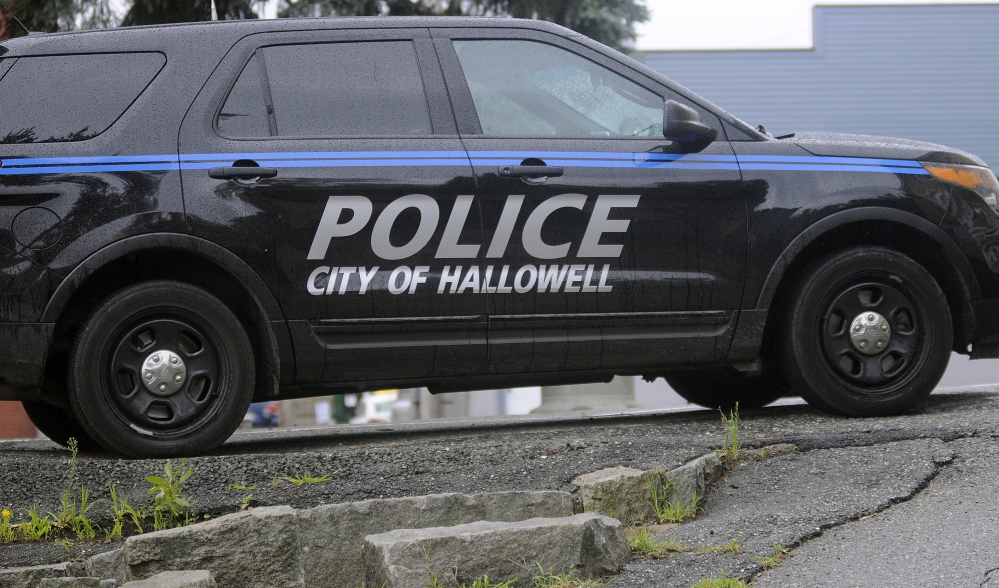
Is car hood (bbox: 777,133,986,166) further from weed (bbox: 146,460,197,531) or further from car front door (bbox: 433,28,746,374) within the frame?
weed (bbox: 146,460,197,531)

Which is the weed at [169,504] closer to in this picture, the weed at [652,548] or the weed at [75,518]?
the weed at [75,518]

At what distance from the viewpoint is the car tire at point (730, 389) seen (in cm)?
611

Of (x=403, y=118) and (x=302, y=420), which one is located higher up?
(x=403, y=118)

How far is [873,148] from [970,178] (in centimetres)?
49

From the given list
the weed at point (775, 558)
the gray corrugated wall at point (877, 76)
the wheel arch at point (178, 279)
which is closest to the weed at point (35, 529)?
the wheel arch at point (178, 279)

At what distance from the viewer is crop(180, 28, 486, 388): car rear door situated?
4.49 meters

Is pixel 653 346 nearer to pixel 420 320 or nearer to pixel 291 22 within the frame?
pixel 420 320

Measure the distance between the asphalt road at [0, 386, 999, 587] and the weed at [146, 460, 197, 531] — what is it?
0.08m

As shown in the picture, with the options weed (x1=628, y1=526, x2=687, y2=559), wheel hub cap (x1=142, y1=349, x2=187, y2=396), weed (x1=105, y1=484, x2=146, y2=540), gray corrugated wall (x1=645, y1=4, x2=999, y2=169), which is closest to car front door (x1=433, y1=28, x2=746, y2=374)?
wheel hub cap (x1=142, y1=349, x2=187, y2=396)

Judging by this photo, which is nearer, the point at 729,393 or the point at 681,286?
the point at 681,286

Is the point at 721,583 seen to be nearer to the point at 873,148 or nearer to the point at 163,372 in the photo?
the point at 163,372

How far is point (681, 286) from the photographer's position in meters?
4.91

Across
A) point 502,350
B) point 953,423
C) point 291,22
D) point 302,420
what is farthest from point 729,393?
point 302,420

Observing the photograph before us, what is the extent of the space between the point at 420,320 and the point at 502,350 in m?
0.38
